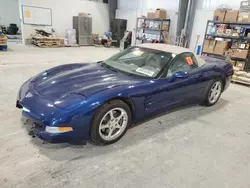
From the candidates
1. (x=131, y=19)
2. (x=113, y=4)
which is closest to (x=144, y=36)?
(x=131, y=19)

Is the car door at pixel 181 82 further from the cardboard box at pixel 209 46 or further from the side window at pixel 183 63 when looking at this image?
the cardboard box at pixel 209 46

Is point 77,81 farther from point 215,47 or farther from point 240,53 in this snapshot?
point 215,47

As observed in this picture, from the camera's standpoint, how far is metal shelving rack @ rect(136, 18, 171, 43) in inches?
388

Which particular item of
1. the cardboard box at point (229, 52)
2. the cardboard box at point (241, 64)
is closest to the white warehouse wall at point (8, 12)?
the cardboard box at point (229, 52)

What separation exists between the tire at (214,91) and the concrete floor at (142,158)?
1.86 ft

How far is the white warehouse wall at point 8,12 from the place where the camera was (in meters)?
13.8

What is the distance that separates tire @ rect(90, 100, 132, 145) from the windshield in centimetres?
60

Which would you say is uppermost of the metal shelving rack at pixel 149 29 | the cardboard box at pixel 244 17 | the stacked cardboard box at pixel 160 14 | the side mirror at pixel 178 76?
the stacked cardboard box at pixel 160 14

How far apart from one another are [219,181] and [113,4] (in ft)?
43.8

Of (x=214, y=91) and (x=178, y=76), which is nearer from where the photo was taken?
(x=178, y=76)

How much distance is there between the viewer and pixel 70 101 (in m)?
2.02

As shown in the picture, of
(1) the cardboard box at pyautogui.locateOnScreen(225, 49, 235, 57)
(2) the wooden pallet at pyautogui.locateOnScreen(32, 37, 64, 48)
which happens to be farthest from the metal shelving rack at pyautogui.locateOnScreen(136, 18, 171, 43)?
(2) the wooden pallet at pyautogui.locateOnScreen(32, 37, 64, 48)

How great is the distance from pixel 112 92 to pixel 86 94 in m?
0.27

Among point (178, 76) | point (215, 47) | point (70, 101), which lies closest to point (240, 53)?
point (215, 47)
